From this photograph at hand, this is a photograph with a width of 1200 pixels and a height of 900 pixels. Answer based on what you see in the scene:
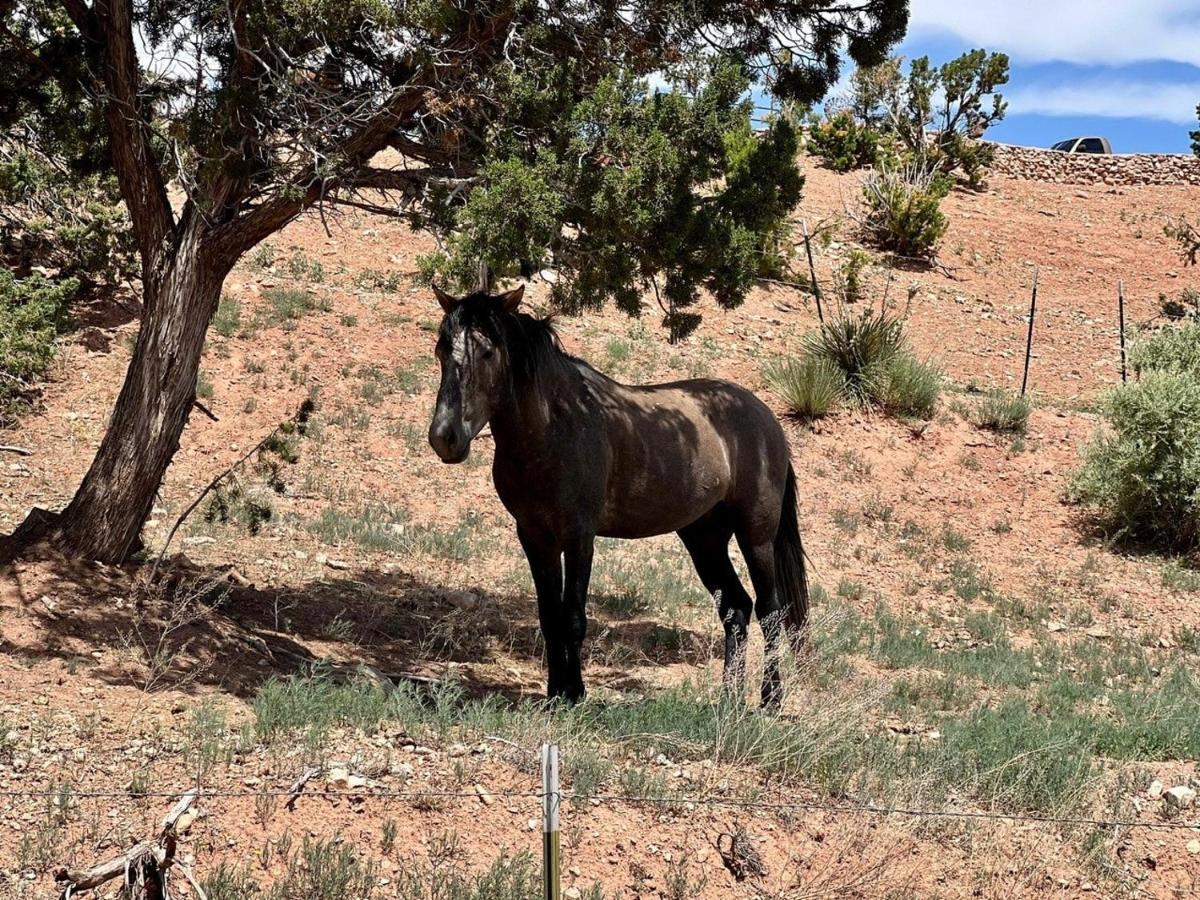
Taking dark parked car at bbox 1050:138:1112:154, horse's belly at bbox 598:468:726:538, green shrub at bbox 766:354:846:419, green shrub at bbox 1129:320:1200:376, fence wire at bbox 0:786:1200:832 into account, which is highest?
dark parked car at bbox 1050:138:1112:154

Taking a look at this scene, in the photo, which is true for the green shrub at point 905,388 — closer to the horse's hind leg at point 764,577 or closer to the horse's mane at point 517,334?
the horse's hind leg at point 764,577

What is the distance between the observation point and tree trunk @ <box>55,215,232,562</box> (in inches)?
311

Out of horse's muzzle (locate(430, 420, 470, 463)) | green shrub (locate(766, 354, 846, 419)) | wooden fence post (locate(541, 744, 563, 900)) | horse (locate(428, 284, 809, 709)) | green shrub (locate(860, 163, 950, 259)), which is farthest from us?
green shrub (locate(860, 163, 950, 259))

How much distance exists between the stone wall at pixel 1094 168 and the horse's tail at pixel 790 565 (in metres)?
32.5

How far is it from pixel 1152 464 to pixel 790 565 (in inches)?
320

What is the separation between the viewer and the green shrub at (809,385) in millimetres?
16797

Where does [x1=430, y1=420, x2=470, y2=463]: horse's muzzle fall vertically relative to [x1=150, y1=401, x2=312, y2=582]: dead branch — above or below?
above

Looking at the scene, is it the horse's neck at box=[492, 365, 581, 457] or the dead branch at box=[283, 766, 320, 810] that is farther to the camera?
the horse's neck at box=[492, 365, 581, 457]

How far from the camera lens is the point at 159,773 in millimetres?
5305

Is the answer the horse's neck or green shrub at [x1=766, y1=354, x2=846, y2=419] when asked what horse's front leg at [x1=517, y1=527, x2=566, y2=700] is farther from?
green shrub at [x1=766, y1=354, x2=846, y2=419]

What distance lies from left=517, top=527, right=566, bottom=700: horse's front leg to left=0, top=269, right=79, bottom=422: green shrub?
8852 mm

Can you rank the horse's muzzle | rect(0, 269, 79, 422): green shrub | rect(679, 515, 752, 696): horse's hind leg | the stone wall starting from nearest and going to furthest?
the horse's muzzle
rect(679, 515, 752, 696): horse's hind leg
rect(0, 269, 79, 422): green shrub
the stone wall

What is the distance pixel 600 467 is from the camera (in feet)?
23.9

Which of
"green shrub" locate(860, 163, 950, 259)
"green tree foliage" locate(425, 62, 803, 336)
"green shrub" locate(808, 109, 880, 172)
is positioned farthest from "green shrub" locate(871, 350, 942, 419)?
"green shrub" locate(808, 109, 880, 172)
